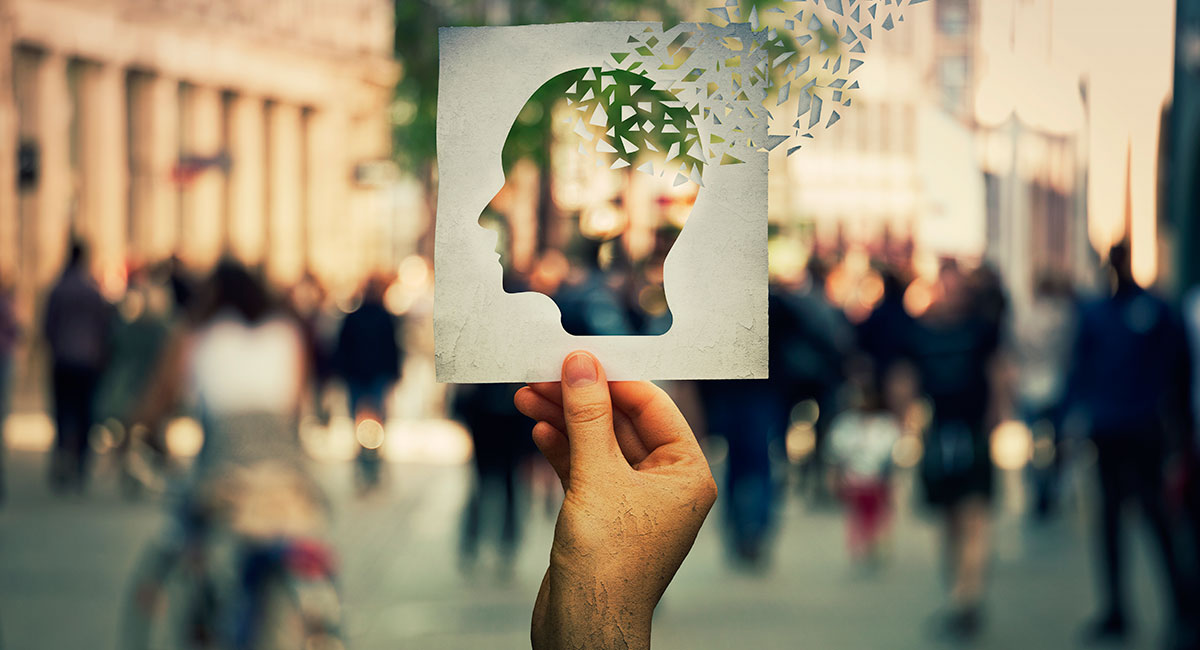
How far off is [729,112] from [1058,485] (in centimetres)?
979

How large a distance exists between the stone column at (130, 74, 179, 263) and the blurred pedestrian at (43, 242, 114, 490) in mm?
17171

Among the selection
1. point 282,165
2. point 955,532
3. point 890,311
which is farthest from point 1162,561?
point 282,165

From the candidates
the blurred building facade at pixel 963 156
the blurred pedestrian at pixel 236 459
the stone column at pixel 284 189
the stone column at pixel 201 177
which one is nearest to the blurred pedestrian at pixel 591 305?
the blurred building facade at pixel 963 156

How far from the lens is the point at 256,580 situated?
520 centimetres

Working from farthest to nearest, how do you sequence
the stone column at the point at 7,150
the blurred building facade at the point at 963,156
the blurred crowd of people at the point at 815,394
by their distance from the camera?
the stone column at the point at 7,150 < the blurred crowd of people at the point at 815,394 < the blurred building facade at the point at 963,156

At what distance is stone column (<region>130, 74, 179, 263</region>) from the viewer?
95.4 ft

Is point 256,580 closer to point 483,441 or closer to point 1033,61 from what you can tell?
point 483,441

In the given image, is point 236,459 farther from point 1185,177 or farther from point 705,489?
point 1185,177

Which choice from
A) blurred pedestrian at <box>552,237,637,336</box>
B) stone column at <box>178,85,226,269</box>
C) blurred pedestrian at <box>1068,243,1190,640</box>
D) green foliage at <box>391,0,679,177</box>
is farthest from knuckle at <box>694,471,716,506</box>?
stone column at <box>178,85,226,269</box>

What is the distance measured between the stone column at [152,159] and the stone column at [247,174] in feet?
8.43

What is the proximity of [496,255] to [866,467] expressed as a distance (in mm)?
7954

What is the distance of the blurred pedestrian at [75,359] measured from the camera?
465 inches

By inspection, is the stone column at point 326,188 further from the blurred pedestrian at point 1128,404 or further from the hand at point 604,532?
the hand at point 604,532

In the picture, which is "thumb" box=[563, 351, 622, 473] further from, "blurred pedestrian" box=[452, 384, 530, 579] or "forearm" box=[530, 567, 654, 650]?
"blurred pedestrian" box=[452, 384, 530, 579]
